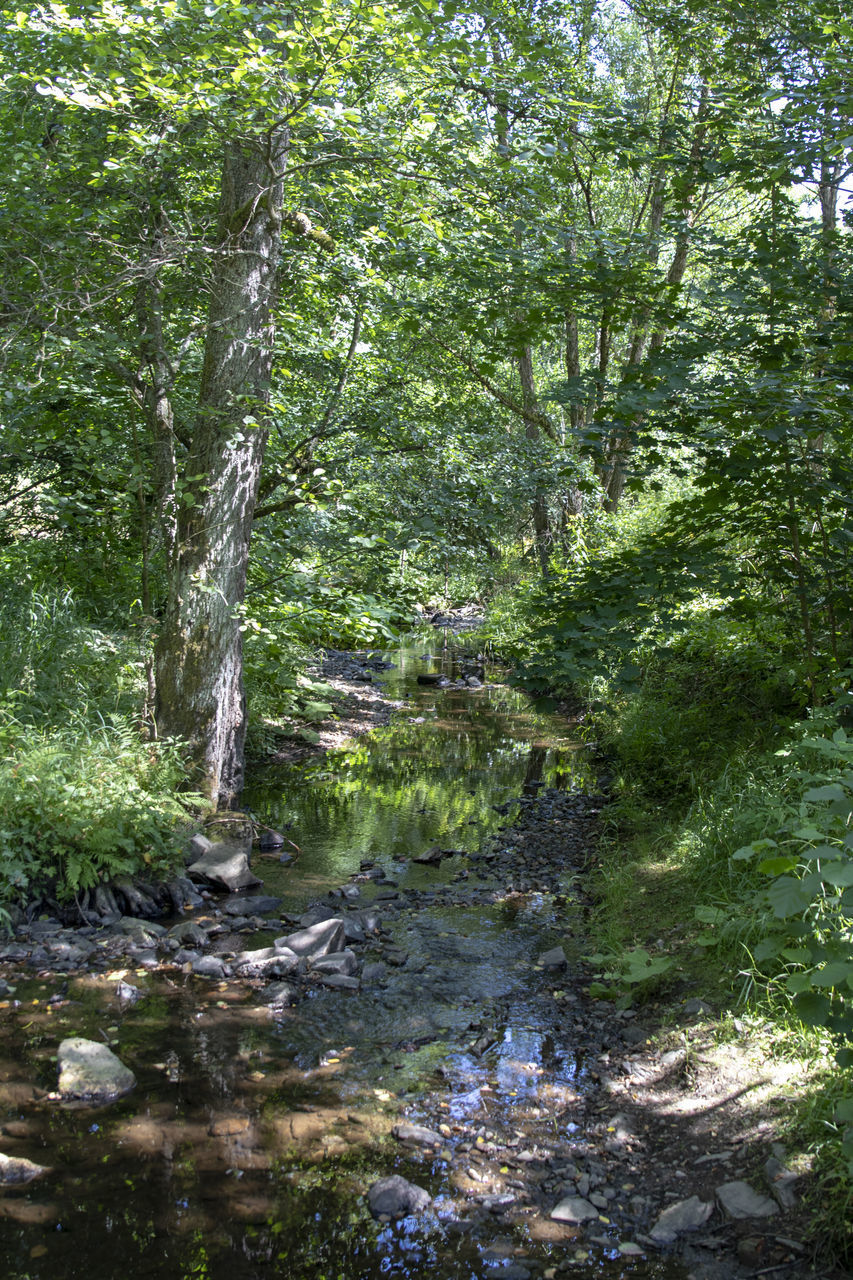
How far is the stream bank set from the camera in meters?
2.77

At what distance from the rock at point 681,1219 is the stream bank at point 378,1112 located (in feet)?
0.04

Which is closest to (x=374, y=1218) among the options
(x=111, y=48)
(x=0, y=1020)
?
(x=0, y=1020)

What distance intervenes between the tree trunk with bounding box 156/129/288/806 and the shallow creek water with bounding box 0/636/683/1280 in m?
1.53

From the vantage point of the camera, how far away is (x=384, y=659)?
18.6m

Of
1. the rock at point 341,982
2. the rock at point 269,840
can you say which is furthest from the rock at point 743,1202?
the rock at point 269,840

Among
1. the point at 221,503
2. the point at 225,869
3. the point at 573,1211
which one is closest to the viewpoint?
the point at 573,1211

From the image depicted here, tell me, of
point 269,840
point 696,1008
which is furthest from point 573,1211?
point 269,840

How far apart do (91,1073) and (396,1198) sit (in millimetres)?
1527

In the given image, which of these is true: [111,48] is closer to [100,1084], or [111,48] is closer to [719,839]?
[100,1084]

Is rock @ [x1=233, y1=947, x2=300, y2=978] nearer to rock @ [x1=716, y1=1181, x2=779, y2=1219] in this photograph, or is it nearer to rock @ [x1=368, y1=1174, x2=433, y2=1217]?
rock @ [x1=368, y1=1174, x2=433, y2=1217]

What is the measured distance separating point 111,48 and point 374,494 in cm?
388

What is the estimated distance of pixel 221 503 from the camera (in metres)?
6.77

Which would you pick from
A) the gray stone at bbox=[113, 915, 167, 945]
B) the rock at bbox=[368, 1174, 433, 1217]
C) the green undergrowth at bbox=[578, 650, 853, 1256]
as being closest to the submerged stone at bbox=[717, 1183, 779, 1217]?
the green undergrowth at bbox=[578, 650, 853, 1256]

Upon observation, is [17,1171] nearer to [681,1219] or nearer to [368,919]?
[681,1219]
